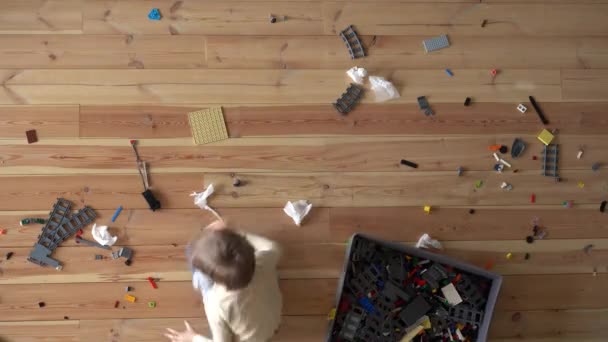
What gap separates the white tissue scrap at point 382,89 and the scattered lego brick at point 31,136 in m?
1.36

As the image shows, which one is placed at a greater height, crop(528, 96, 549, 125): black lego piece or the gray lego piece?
crop(528, 96, 549, 125): black lego piece

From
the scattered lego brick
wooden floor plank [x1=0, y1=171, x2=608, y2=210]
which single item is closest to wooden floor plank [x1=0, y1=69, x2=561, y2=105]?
the scattered lego brick

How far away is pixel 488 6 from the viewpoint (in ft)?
6.88

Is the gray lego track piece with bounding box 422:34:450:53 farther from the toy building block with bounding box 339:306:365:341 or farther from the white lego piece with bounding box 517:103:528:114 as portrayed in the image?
the toy building block with bounding box 339:306:365:341

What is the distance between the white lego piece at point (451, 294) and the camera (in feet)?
6.05

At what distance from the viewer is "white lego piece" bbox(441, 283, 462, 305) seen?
1.84 m

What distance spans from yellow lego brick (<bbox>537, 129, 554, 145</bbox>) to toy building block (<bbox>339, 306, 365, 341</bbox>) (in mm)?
1027

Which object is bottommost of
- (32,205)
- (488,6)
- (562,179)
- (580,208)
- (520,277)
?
(520,277)

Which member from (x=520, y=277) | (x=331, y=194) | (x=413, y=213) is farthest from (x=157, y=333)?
(x=520, y=277)

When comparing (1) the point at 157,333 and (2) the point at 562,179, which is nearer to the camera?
(1) the point at 157,333

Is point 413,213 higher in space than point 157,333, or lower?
higher

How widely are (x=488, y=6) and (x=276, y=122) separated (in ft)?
3.42

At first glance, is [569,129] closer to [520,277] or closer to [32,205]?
[520,277]

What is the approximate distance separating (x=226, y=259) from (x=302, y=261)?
0.67 metres
